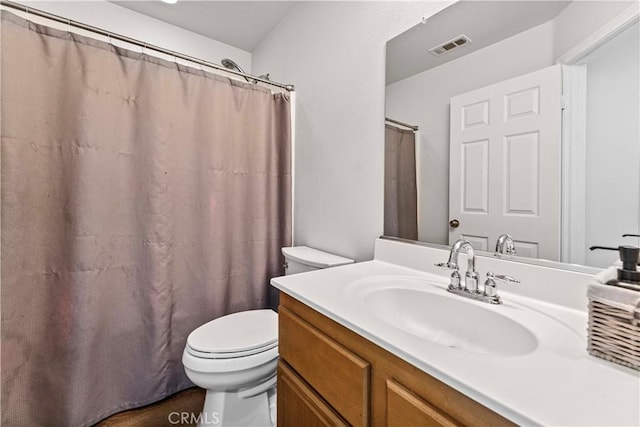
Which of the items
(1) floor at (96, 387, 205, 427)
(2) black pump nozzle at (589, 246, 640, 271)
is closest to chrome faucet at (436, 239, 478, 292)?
(2) black pump nozzle at (589, 246, 640, 271)

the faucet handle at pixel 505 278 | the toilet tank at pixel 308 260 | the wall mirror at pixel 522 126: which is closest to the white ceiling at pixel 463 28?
the wall mirror at pixel 522 126

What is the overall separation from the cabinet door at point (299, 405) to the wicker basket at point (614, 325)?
0.55 meters

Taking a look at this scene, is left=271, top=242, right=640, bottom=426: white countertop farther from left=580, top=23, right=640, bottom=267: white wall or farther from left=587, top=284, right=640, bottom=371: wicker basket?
left=580, top=23, right=640, bottom=267: white wall

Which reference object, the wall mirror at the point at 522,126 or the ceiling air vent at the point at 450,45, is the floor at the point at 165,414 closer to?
the wall mirror at the point at 522,126

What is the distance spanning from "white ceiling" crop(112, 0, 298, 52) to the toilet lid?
192 centimetres

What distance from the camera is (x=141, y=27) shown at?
6.21 feet

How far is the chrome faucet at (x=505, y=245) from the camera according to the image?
2.85ft

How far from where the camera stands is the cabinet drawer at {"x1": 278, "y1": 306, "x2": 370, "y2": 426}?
0.64 m

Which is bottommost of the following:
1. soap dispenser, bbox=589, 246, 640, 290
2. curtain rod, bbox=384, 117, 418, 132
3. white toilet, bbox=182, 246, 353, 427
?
white toilet, bbox=182, 246, 353, 427

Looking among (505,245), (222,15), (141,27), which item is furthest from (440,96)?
(141,27)

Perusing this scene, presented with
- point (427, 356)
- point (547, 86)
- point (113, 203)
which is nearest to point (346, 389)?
point (427, 356)

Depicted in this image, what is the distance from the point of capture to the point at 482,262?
92cm

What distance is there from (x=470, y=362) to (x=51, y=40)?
1839 millimetres

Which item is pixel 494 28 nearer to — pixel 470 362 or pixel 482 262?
pixel 482 262
